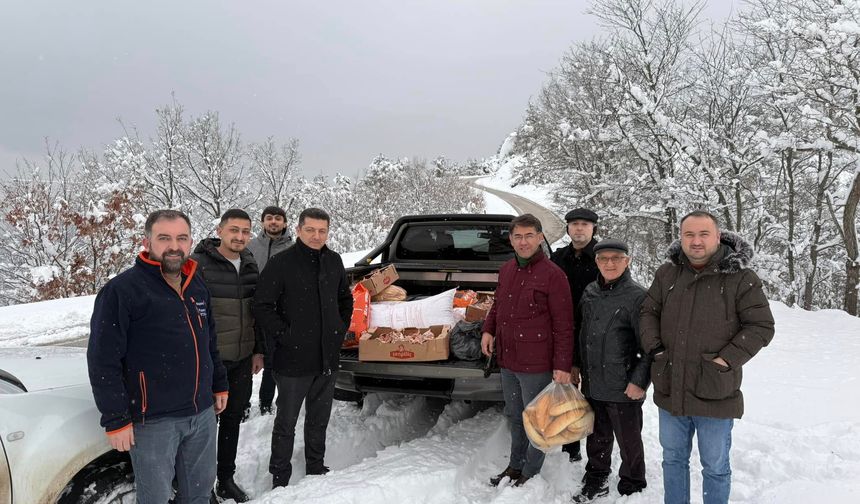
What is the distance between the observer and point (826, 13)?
27.4ft

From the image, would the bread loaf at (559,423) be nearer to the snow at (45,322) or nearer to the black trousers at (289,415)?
the black trousers at (289,415)

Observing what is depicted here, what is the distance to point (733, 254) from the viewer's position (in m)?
2.41

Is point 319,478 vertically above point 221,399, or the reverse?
point 221,399

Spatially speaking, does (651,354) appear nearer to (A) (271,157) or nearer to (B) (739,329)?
(B) (739,329)

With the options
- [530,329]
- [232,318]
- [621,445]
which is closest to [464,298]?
[530,329]

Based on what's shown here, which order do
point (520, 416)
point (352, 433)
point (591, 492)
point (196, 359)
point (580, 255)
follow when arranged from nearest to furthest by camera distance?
point (196, 359) → point (591, 492) → point (520, 416) → point (580, 255) → point (352, 433)

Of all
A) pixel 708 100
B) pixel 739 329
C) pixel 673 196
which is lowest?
pixel 739 329

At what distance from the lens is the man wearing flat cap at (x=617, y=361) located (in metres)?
2.87

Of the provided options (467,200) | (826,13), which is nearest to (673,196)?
(826,13)

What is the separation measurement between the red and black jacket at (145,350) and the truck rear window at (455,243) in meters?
3.08

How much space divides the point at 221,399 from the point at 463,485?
1640 mm

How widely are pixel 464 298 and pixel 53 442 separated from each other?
2.92m

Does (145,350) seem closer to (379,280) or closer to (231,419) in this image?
(231,419)

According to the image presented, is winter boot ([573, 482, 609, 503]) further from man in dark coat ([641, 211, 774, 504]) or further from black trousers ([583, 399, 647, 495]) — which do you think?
man in dark coat ([641, 211, 774, 504])
